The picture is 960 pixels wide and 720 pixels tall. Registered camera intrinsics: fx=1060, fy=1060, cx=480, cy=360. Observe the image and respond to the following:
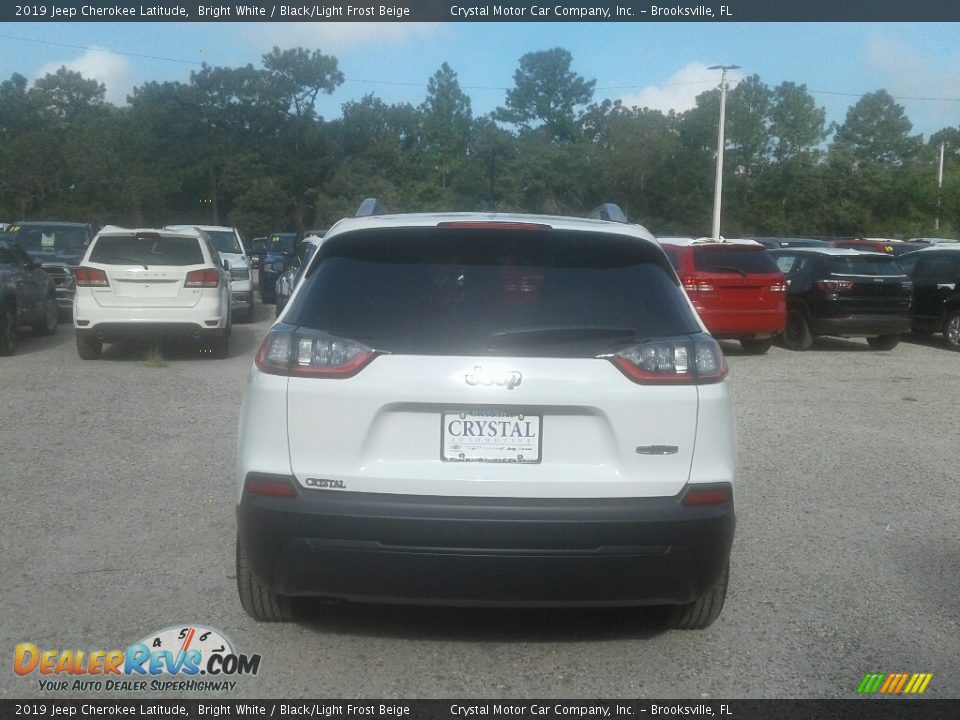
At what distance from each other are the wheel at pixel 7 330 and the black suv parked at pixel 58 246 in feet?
15.5

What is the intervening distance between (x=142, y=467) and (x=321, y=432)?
4389 millimetres

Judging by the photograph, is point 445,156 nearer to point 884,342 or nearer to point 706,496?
point 884,342

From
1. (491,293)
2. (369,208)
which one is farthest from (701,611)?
(369,208)

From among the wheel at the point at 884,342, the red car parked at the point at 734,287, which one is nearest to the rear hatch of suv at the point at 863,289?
the wheel at the point at 884,342

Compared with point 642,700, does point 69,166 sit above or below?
above

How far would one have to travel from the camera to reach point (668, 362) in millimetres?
4004

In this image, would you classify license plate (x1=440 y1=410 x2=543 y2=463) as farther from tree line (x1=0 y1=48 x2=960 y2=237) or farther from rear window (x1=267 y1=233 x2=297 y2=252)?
tree line (x1=0 y1=48 x2=960 y2=237)

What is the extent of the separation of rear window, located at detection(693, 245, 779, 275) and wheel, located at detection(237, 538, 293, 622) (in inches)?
493

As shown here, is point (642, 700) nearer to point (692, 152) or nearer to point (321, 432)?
point (321, 432)

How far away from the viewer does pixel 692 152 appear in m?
60.2

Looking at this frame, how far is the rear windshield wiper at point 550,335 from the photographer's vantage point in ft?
13.0

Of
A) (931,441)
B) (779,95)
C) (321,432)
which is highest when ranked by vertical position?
(779,95)

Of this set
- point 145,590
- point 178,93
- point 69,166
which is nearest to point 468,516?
point 145,590

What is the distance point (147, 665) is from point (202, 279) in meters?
10.5
